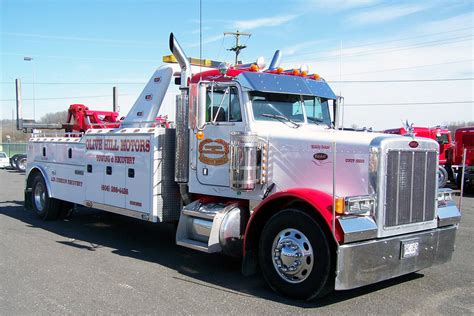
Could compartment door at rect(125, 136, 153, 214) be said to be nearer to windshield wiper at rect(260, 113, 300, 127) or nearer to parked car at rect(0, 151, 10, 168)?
windshield wiper at rect(260, 113, 300, 127)

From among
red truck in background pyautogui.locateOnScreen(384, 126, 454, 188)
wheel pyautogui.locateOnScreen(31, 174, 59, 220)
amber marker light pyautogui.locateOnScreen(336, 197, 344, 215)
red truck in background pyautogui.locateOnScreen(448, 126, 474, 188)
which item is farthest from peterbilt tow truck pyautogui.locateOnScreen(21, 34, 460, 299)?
red truck in background pyautogui.locateOnScreen(384, 126, 454, 188)

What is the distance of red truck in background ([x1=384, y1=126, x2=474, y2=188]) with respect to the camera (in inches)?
707

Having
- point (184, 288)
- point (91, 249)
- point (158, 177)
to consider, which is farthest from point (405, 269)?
point (91, 249)

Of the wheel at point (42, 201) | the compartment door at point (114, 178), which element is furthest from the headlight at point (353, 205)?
the wheel at point (42, 201)

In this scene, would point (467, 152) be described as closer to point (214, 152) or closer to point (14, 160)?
point (214, 152)

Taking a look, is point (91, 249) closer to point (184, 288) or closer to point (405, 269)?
point (184, 288)

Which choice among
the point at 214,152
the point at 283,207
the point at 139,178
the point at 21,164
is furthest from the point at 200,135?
the point at 21,164

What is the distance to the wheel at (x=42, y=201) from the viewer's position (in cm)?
1024

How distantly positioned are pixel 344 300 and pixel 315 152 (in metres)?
1.63

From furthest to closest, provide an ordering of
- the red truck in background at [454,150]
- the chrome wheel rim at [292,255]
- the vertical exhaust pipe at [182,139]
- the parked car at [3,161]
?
the parked car at [3,161]
the red truck in background at [454,150]
the vertical exhaust pipe at [182,139]
the chrome wheel rim at [292,255]

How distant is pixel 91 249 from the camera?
25.0 ft

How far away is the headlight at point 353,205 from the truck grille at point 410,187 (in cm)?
28

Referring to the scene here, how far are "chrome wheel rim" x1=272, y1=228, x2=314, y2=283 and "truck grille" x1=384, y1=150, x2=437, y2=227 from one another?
906 millimetres

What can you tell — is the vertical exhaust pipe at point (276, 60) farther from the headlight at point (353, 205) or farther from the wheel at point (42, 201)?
the wheel at point (42, 201)
